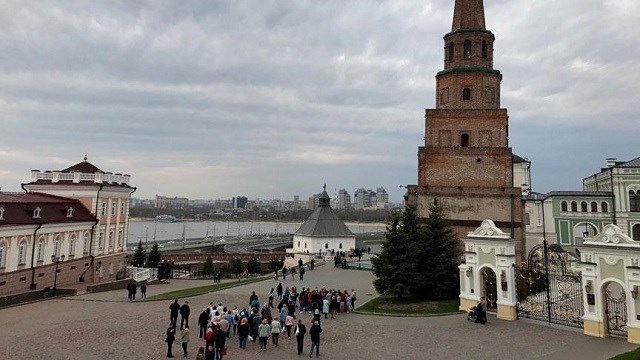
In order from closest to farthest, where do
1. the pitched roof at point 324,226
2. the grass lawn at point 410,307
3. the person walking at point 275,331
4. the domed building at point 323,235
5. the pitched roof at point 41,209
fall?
the person walking at point 275,331, the grass lawn at point 410,307, the pitched roof at point 41,209, the domed building at point 323,235, the pitched roof at point 324,226

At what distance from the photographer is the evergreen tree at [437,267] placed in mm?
22812

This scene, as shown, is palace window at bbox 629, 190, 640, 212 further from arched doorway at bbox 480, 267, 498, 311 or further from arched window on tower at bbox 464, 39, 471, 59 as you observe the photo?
arched doorway at bbox 480, 267, 498, 311

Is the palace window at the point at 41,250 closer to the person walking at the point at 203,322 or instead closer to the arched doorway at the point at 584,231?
the person walking at the point at 203,322

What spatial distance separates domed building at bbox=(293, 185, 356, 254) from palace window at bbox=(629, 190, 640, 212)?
83.3 ft

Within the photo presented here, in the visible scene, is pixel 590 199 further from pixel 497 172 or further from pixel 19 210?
pixel 19 210

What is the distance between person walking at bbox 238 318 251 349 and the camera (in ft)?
46.9

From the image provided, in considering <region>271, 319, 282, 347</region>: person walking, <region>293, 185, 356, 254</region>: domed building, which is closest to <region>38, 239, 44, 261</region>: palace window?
<region>271, 319, 282, 347</region>: person walking

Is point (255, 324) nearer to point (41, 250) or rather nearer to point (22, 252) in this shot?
point (22, 252)

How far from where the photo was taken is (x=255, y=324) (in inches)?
598

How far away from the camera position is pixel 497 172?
30609 mm

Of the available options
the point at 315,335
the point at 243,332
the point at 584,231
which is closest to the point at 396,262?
the point at 315,335

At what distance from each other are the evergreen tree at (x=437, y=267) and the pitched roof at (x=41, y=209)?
22.4m

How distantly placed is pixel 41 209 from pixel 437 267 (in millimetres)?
24156

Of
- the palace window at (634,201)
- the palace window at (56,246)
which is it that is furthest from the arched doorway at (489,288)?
the palace window at (634,201)
